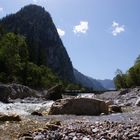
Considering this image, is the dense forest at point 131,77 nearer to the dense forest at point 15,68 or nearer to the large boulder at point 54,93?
the dense forest at point 15,68

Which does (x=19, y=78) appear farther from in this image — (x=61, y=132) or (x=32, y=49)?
(x=61, y=132)

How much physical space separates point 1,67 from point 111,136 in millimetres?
96637

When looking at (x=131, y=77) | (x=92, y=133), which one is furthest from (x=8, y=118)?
(x=131, y=77)

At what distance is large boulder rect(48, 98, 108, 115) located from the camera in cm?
3334

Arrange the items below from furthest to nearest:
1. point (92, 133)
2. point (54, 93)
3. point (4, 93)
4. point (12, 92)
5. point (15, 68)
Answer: point (15, 68) < point (12, 92) < point (54, 93) < point (4, 93) < point (92, 133)

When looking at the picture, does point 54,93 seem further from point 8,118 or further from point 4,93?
point 8,118

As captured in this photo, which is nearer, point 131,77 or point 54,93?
point 54,93

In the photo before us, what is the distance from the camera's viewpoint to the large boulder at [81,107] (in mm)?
33344

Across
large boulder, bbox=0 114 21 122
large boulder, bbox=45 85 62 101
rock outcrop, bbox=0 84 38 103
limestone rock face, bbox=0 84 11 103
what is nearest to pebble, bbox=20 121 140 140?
large boulder, bbox=0 114 21 122

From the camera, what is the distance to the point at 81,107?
33.8m

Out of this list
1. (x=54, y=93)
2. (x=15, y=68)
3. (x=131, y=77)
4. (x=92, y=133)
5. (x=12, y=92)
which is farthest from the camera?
(x=131, y=77)

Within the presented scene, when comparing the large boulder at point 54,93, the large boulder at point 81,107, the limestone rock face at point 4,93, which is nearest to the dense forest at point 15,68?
the large boulder at point 54,93

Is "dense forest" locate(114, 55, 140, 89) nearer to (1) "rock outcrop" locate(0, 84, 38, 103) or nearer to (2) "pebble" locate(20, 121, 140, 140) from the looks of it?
(1) "rock outcrop" locate(0, 84, 38, 103)

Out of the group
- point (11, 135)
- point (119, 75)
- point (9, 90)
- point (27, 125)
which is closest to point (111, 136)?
point (11, 135)
